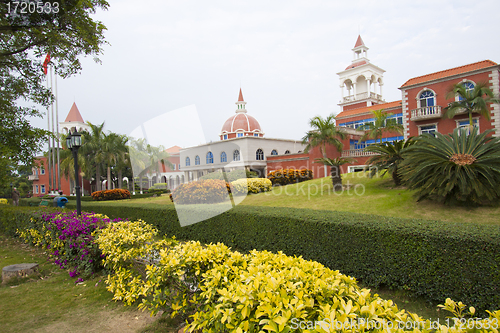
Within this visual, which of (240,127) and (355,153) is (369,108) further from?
(240,127)

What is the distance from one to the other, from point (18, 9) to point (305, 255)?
11880 millimetres

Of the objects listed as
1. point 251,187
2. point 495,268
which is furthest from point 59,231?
point 251,187

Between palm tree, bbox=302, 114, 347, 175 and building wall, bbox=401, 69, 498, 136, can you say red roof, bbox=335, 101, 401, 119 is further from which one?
palm tree, bbox=302, 114, 347, 175

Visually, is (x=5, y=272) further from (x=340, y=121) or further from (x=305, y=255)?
(x=340, y=121)

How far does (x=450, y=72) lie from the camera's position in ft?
71.8

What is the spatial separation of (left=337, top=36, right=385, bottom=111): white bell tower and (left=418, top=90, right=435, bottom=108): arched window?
18.2 metres

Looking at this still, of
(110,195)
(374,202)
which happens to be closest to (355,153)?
(374,202)

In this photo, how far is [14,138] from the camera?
12234mm

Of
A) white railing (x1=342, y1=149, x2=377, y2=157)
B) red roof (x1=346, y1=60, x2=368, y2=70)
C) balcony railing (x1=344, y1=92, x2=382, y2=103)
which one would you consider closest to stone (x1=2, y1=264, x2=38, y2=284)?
white railing (x1=342, y1=149, x2=377, y2=157)

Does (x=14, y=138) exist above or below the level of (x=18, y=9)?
below

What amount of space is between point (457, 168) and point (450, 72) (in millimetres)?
18309

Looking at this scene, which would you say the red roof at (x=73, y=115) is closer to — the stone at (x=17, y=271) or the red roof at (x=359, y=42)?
the red roof at (x=359, y=42)

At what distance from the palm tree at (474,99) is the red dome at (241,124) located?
31960 mm

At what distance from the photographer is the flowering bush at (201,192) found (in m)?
10.9
